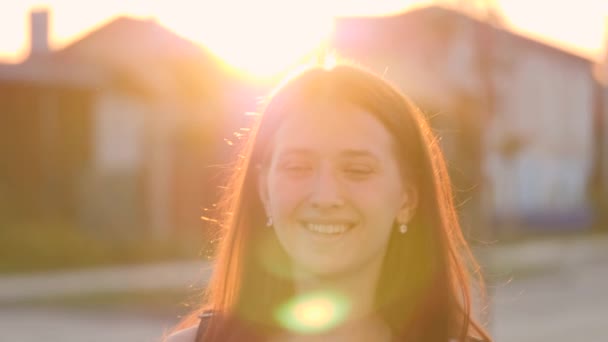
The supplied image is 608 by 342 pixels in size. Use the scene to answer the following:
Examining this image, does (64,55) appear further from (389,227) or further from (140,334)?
(389,227)

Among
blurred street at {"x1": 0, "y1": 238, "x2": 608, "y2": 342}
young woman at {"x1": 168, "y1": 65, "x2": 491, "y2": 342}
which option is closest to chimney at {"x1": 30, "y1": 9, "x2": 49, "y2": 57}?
blurred street at {"x1": 0, "y1": 238, "x2": 608, "y2": 342}

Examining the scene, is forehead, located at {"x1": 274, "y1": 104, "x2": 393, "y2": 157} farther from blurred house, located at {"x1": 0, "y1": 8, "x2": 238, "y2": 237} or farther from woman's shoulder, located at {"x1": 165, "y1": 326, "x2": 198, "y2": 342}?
blurred house, located at {"x1": 0, "y1": 8, "x2": 238, "y2": 237}

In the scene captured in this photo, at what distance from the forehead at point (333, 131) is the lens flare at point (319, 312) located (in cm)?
33

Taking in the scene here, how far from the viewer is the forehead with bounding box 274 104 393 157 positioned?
257 cm

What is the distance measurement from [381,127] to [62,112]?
23950mm

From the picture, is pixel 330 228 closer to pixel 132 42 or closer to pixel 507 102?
pixel 132 42

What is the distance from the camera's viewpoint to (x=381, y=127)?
103 inches

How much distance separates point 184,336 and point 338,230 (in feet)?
1.47

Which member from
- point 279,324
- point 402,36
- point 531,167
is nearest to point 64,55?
point 402,36

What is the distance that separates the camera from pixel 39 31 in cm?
3131

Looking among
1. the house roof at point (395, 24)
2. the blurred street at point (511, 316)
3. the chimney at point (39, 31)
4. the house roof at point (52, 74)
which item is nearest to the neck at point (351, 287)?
the blurred street at point (511, 316)

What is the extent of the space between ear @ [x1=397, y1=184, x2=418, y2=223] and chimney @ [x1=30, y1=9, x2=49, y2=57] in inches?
1127

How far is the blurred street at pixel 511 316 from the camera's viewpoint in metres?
13.4

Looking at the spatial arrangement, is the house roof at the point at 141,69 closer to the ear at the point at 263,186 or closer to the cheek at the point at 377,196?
the ear at the point at 263,186
